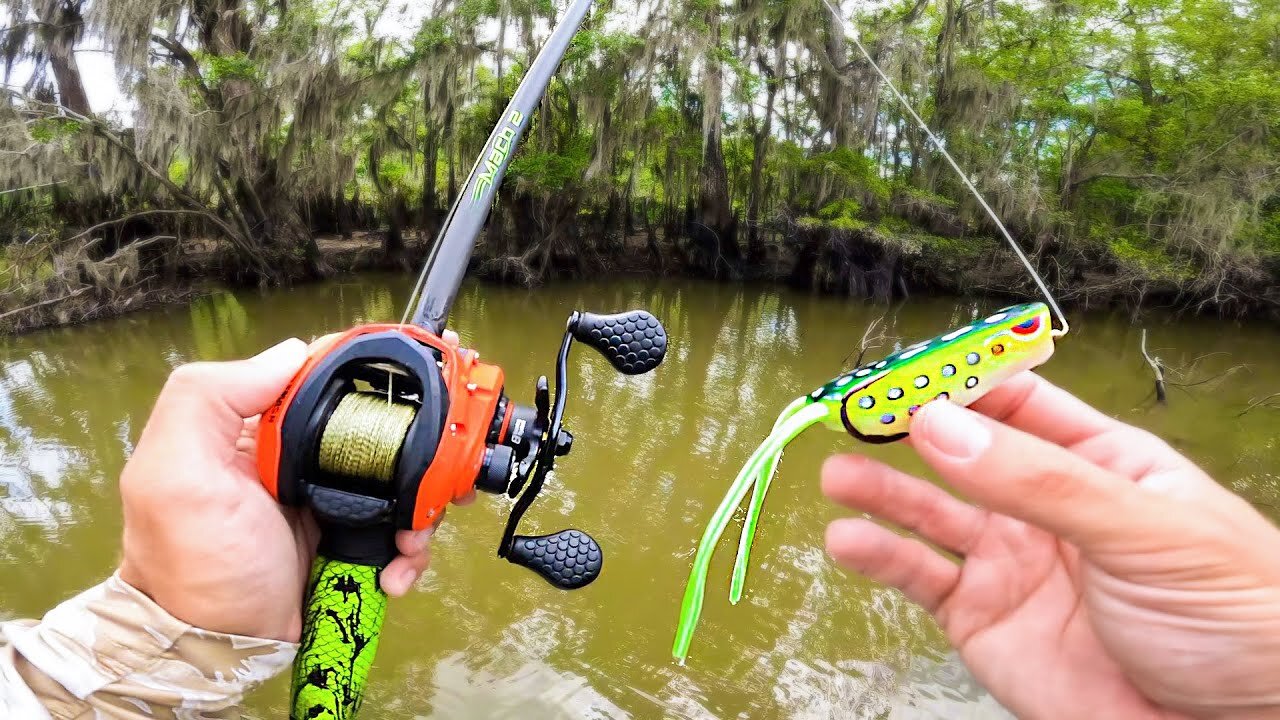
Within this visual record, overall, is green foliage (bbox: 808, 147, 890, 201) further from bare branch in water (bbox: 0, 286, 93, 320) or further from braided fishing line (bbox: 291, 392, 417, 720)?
braided fishing line (bbox: 291, 392, 417, 720)

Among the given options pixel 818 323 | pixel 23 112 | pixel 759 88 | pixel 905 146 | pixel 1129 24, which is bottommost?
pixel 818 323

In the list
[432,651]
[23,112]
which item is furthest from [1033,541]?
[23,112]

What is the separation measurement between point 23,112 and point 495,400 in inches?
312

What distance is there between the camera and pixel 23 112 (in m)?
6.20

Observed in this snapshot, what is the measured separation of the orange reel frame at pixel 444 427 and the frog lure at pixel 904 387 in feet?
1.58

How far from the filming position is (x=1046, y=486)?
2.52 ft

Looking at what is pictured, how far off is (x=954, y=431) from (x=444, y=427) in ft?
2.71

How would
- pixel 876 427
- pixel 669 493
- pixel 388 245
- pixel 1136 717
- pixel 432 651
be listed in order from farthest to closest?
pixel 388 245
pixel 669 493
pixel 432 651
pixel 876 427
pixel 1136 717

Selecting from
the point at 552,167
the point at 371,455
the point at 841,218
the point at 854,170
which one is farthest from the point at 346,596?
the point at 854,170

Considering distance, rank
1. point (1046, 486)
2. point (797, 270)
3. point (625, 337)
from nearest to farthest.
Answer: point (1046, 486), point (625, 337), point (797, 270)

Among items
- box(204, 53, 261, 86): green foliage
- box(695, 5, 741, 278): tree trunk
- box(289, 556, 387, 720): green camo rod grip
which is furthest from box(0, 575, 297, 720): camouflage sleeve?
box(695, 5, 741, 278): tree trunk

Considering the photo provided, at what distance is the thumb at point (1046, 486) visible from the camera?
2.49 ft

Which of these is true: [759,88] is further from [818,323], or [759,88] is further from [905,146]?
[818,323]

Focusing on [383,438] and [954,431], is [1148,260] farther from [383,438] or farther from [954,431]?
[383,438]
